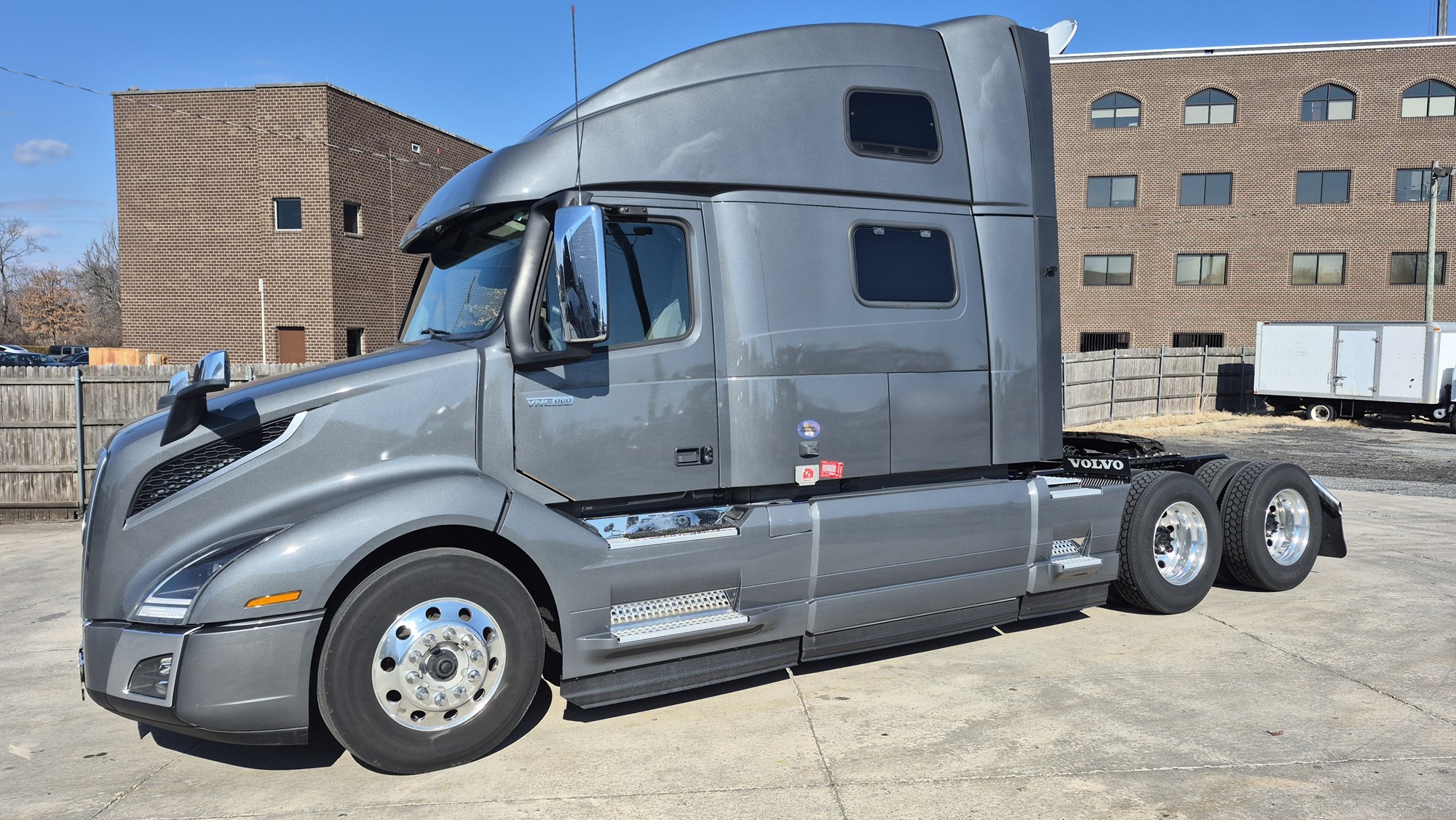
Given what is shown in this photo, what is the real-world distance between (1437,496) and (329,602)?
47.9ft

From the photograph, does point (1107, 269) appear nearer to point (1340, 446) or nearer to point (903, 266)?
point (1340, 446)

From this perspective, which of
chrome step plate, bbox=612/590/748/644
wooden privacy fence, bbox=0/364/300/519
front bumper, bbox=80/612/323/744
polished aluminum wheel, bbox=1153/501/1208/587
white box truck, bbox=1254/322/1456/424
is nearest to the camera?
front bumper, bbox=80/612/323/744

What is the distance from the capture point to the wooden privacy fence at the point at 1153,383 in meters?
23.7

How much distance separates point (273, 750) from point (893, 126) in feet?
15.8

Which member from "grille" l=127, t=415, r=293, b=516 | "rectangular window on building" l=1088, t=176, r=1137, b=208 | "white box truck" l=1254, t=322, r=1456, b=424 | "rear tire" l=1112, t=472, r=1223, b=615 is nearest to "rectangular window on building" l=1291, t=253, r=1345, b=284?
"rectangular window on building" l=1088, t=176, r=1137, b=208

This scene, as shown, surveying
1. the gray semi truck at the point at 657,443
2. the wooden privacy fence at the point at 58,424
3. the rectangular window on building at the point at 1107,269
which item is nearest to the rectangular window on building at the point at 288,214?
the wooden privacy fence at the point at 58,424

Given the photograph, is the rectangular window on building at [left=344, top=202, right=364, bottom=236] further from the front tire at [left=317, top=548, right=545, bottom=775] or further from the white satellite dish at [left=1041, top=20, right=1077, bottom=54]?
the front tire at [left=317, top=548, right=545, bottom=775]

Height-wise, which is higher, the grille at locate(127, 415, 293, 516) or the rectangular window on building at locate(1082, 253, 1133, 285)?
the rectangular window on building at locate(1082, 253, 1133, 285)

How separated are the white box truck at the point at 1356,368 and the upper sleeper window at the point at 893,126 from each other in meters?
23.5

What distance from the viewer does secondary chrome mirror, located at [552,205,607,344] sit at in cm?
454

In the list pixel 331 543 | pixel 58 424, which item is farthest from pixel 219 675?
pixel 58 424

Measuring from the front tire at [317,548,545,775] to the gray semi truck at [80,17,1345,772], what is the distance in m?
0.01

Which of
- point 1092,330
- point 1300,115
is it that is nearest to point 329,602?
point 1092,330

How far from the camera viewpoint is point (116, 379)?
11.9 m
